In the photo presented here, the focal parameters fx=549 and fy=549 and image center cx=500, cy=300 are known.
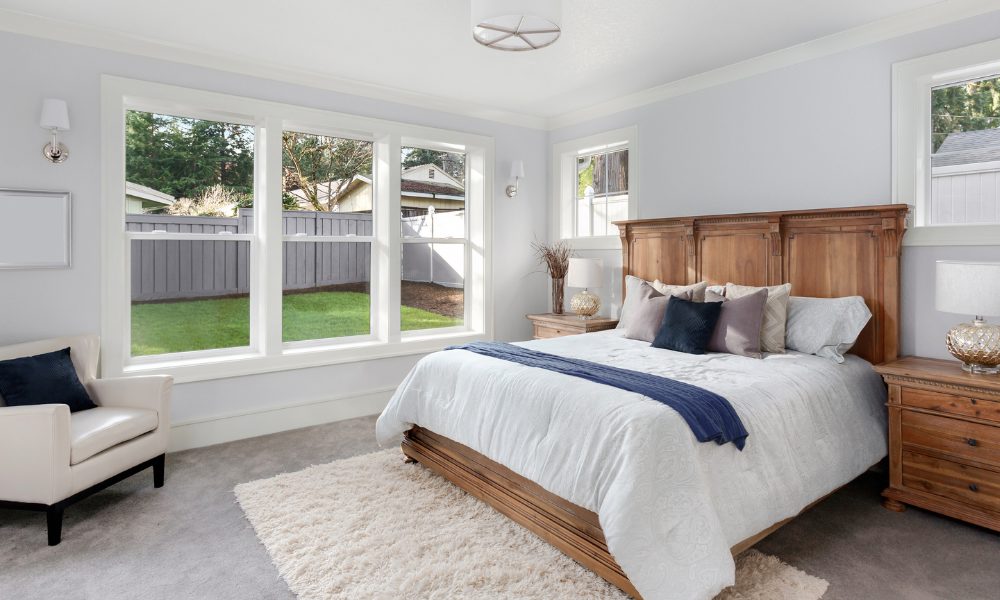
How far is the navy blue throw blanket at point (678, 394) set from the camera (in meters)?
2.08

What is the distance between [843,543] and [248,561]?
8.62 feet

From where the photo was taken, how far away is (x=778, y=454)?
230 centimetres

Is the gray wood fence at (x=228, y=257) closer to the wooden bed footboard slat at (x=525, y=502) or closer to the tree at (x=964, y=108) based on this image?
the wooden bed footboard slat at (x=525, y=502)

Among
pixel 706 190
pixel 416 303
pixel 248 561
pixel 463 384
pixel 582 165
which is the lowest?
pixel 248 561

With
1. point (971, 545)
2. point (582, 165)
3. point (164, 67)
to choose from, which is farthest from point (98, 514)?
point (582, 165)

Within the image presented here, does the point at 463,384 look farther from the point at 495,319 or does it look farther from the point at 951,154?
the point at 951,154

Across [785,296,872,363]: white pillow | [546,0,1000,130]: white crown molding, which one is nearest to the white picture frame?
[546,0,1000,130]: white crown molding

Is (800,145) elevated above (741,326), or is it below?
above

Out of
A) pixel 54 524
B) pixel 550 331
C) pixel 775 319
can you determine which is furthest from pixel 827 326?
pixel 54 524

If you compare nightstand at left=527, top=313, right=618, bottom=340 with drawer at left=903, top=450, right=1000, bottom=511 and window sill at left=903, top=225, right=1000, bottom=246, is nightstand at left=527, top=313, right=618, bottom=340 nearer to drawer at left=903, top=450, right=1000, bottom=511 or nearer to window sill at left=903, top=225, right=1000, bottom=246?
window sill at left=903, top=225, right=1000, bottom=246

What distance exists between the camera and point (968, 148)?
10.1ft

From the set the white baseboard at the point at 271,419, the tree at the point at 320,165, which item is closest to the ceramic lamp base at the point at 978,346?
the white baseboard at the point at 271,419

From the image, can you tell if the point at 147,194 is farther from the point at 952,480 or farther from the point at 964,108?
the point at 964,108

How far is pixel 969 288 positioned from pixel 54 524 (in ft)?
14.2
